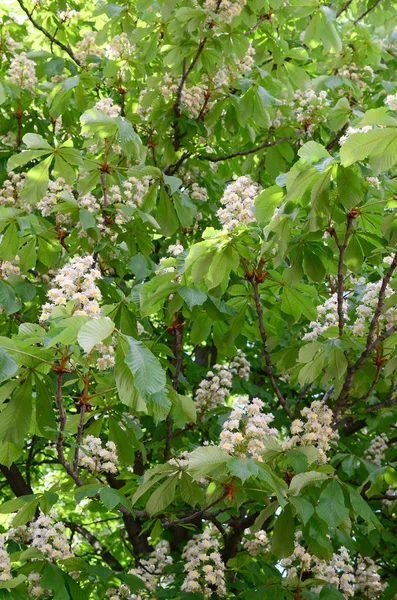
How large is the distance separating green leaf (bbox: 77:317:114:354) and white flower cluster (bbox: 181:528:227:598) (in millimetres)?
1789

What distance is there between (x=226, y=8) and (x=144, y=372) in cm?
288

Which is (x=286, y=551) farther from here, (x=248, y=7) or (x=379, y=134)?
(x=248, y=7)

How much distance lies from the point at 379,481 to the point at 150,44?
2.76m

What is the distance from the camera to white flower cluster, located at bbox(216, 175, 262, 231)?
2.80m

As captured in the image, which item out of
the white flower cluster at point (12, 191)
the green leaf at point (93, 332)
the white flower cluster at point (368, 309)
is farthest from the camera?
the white flower cluster at point (12, 191)

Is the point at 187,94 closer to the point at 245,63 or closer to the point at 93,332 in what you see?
the point at 245,63

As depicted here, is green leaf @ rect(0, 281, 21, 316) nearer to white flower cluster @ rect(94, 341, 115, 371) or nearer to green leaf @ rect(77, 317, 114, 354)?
white flower cluster @ rect(94, 341, 115, 371)

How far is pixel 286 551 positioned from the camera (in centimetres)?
283

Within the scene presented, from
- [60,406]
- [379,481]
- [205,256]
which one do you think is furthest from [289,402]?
[60,406]

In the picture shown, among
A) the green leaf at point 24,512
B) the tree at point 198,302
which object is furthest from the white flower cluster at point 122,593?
the green leaf at point 24,512

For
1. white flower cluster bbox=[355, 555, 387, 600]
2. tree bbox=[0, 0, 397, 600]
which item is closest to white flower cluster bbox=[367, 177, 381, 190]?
tree bbox=[0, 0, 397, 600]

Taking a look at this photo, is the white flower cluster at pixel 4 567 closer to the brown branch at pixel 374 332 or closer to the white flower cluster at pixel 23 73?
the brown branch at pixel 374 332

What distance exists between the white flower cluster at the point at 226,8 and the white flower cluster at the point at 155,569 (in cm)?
292

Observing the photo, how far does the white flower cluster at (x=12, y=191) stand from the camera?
4.04m
